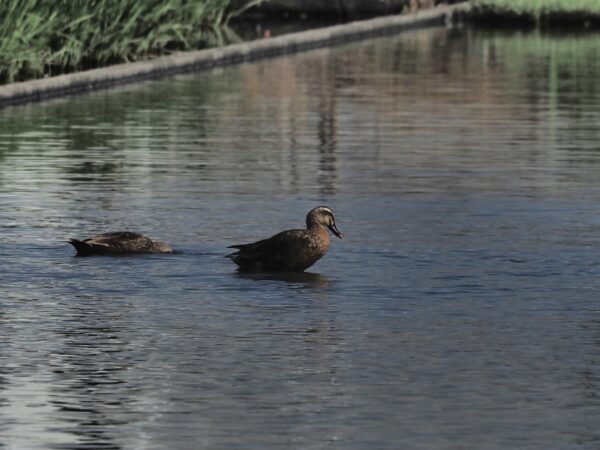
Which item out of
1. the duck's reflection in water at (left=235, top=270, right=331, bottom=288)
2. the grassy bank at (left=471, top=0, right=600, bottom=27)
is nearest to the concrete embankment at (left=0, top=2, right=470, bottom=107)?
the grassy bank at (left=471, top=0, right=600, bottom=27)

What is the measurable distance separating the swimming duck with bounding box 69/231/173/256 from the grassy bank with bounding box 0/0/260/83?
1448cm

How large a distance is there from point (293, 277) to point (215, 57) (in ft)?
72.6

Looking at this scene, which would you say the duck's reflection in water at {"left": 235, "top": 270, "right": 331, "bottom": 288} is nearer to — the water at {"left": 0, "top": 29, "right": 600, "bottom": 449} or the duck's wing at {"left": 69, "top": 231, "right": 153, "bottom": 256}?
the water at {"left": 0, "top": 29, "right": 600, "bottom": 449}

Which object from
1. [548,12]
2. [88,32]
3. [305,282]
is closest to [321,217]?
[305,282]

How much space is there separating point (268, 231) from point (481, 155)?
6.24 m

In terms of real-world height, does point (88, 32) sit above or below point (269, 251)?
above

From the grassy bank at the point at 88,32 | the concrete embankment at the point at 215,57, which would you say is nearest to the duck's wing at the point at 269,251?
the concrete embankment at the point at 215,57

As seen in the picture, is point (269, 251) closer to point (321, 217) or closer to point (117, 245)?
point (321, 217)

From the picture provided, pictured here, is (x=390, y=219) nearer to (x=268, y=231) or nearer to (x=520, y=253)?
(x=268, y=231)

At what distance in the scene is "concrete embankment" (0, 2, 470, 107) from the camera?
2966cm

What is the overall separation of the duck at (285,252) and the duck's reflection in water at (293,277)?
0.14 feet

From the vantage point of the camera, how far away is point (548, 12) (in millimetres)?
49469

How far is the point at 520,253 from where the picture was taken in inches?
603

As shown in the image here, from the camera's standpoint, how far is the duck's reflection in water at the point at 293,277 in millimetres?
14086
